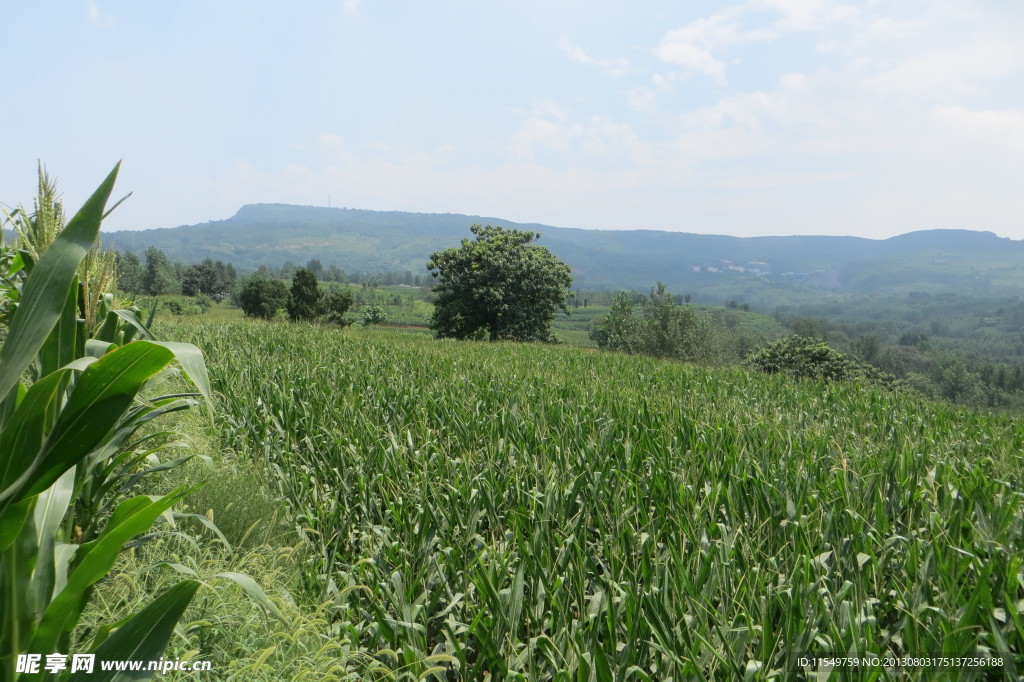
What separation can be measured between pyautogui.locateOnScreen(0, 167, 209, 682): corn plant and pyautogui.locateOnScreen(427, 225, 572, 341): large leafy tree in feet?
119

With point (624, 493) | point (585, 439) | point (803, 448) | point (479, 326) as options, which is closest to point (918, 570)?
point (624, 493)

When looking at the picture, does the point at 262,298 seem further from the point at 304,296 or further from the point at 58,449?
the point at 58,449

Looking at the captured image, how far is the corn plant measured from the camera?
1.14 meters

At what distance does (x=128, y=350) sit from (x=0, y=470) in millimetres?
410

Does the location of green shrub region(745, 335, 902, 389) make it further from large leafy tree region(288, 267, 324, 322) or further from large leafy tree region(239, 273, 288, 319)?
large leafy tree region(239, 273, 288, 319)

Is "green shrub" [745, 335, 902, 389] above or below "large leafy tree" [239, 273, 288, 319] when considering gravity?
below

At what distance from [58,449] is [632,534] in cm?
284

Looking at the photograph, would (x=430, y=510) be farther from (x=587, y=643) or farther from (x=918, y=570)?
(x=918, y=570)

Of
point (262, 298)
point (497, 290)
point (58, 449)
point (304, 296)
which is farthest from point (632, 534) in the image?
point (262, 298)

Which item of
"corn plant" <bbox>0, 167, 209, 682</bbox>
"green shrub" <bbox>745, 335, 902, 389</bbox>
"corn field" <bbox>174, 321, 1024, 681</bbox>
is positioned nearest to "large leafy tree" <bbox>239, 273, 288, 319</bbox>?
"green shrub" <bbox>745, 335, 902, 389</bbox>

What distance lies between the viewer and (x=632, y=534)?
3.29 metres

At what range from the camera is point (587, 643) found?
99.7 inches

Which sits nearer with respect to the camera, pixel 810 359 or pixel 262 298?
pixel 810 359

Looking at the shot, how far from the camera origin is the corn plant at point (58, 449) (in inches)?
45.0
